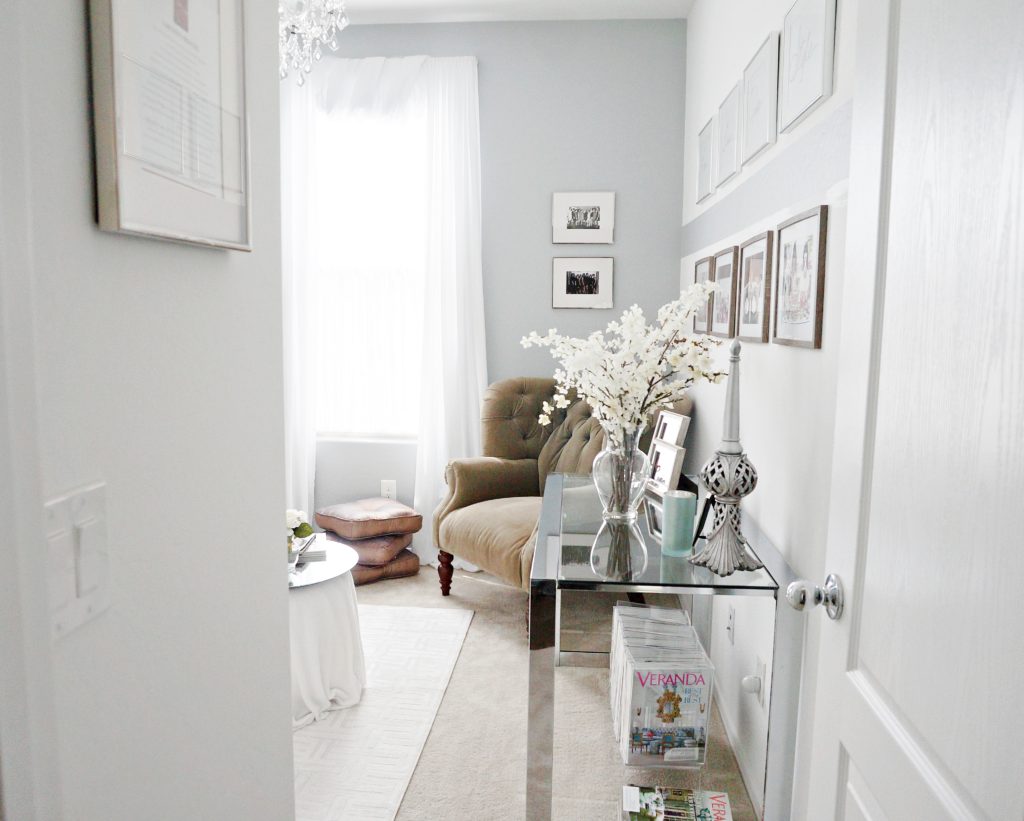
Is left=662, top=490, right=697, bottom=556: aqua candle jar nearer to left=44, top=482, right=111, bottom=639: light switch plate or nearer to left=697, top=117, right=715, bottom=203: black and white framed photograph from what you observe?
left=44, top=482, right=111, bottom=639: light switch plate

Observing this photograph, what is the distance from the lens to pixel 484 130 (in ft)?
13.0

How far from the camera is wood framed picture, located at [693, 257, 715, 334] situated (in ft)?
9.69

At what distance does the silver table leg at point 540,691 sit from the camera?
5.69ft

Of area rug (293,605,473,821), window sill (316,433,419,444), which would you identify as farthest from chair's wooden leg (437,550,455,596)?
window sill (316,433,419,444)

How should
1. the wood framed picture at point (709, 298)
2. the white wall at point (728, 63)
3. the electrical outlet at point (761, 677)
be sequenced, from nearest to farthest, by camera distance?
the white wall at point (728, 63) < the electrical outlet at point (761, 677) < the wood framed picture at point (709, 298)

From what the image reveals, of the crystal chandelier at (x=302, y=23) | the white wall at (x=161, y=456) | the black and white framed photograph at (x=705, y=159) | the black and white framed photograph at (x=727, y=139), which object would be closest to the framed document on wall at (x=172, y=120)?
the white wall at (x=161, y=456)

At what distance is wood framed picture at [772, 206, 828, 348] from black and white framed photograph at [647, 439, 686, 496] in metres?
0.51

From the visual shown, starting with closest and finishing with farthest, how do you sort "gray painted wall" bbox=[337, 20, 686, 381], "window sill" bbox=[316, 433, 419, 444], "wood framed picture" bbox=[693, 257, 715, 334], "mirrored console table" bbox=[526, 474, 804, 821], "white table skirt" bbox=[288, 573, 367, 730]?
"mirrored console table" bbox=[526, 474, 804, 821] < "white table skirt" bbox=[288, 573, 367, 730] < "wood framed picture" bbox=[693, 257, 715, 334] < "gray painted wall" bbox=[337, 20, 686, 381] < "window sill" bbox=[316, 433, 419, 444]

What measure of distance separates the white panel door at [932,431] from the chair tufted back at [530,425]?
250cm

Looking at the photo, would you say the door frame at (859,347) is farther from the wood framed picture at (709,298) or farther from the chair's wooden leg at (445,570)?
the chair's wooden leg at (445,570)

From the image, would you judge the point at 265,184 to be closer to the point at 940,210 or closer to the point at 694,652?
the point at 940,210

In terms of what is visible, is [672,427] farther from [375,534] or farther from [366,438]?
[366,438]

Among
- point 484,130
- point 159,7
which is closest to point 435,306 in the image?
point 484,130

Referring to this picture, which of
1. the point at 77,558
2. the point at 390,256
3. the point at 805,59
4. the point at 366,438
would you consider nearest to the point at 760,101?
the point at 805,59
